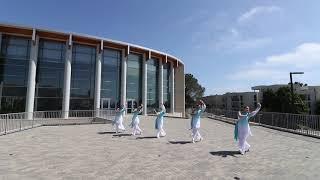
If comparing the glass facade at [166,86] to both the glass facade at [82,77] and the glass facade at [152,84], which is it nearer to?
the glass facade at [152,84]

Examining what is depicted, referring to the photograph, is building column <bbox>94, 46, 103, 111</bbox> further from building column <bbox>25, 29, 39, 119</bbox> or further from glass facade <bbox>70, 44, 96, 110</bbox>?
building column <bbox>25, 29, 39, 119</bbox>

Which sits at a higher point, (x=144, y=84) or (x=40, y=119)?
(x=144, y=84)

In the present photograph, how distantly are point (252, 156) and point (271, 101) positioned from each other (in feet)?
171

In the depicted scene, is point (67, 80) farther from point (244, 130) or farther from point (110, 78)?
point (244, 130)

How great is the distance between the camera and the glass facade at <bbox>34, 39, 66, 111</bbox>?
34031mm

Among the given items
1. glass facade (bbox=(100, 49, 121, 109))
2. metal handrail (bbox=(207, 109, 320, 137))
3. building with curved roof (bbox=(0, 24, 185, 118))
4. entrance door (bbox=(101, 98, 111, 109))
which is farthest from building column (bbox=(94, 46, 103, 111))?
metal handrail (bbox=(207, 109, 320, 137))

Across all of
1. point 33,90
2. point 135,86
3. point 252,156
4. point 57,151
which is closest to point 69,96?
point 33,90

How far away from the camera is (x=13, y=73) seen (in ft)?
107

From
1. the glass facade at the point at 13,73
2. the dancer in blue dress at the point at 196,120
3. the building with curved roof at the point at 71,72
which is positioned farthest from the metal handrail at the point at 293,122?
the glass facade at the point at 13,73

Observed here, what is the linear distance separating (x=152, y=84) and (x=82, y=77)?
1110 cm

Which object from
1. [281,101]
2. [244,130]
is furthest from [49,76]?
[281,101]

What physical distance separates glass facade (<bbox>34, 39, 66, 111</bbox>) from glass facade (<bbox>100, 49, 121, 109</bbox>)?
5.22 meters

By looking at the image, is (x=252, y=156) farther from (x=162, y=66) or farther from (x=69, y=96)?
(x=162, y=66)

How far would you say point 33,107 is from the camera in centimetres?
3347
